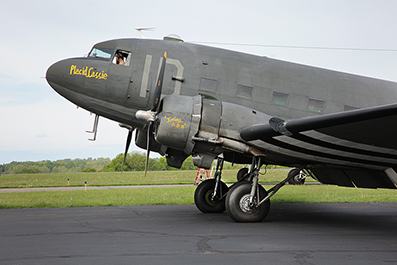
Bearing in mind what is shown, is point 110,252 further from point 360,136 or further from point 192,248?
point 360,136

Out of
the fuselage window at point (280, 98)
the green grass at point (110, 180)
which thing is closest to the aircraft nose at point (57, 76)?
the fuselage window at point (280, 98)

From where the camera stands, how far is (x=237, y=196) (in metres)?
8.50

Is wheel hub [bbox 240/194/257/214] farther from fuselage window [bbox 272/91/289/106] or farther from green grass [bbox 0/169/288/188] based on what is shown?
green grass [bbox 0/169/288/188]

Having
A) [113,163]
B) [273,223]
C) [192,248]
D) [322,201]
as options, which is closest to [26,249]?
[192,248]

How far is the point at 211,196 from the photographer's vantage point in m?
10.9

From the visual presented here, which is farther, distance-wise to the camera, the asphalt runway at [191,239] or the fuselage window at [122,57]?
the fuselage window at [122,57]

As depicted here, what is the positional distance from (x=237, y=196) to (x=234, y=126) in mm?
1731

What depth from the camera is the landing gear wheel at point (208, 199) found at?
35.1 feet

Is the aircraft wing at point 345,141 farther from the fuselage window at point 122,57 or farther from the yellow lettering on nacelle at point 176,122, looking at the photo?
the fuselage window at point 122,57

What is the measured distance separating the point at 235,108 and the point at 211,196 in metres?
3.49

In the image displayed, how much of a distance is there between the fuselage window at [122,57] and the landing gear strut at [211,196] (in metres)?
4.06

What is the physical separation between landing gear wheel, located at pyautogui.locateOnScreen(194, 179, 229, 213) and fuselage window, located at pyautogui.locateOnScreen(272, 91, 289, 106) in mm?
3201

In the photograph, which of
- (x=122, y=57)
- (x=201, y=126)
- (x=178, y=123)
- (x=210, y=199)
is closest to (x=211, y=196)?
(x=210, y=199)

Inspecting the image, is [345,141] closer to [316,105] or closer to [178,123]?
[316,105]
